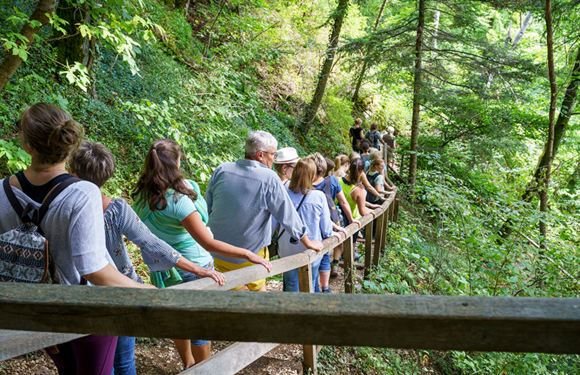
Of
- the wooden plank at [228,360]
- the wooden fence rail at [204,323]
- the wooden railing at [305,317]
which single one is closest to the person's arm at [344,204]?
the wooden fence rail at [204,323]

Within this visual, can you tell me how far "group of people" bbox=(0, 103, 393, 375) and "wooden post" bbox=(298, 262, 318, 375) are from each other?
24cm

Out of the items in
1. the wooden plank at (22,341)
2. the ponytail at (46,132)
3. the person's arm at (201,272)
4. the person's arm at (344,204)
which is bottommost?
the person's arm at (344,204)

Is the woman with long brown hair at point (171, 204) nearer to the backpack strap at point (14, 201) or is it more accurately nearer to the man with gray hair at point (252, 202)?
the man with gray hair at point (252, 202)

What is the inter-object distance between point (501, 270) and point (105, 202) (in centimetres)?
489

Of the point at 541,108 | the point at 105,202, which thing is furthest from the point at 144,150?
the point at 541,108

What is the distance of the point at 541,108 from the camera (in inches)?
583

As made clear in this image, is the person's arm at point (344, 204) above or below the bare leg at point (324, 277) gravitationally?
above

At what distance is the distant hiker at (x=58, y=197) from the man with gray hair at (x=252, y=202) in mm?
1469

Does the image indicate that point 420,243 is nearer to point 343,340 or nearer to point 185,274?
point 185,274

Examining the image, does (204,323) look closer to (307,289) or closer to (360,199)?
(307,289)

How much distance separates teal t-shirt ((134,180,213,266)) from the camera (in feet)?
7.95

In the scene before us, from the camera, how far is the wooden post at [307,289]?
10.3 feet

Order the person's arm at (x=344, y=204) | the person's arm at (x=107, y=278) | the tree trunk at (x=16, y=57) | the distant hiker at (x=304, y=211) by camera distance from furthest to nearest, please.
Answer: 1. the person's arm at (x=344, y=204)
2. the tree trunk at (x=16, y=57)
3. the distant hiker at (x=304, y=211)
4. the person's arm at (x=107, y=278)

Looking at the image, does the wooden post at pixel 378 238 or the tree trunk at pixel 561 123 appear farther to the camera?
the tree trunk at pixel 561 123
